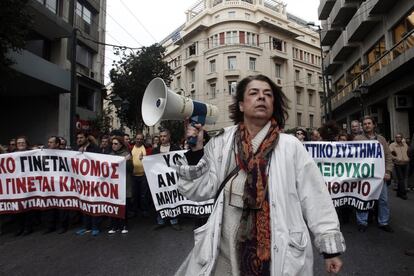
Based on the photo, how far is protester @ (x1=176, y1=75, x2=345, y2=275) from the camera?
165 cm

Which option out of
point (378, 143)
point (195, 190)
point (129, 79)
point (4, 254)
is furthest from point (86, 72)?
point (195, 190)

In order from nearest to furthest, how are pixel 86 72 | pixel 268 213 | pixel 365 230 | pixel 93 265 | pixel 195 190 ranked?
pixel 268 213 → pixel 195 190 → pixel 93 265 → pixel 365 230 → pixel 86 72

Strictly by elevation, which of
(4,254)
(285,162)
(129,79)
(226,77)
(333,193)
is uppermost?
(226,77)

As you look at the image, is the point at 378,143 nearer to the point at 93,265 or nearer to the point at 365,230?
the point at 365,230

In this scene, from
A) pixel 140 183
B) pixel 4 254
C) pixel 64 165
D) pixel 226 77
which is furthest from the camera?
pixel 226 77

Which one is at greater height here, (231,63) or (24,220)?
(231,63)

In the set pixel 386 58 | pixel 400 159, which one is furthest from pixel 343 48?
pixel 400 159

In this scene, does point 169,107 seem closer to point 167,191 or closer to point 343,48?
point 167,191

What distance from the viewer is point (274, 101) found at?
211cm

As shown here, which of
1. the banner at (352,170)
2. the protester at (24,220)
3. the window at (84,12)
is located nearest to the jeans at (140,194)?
the protester at (24,220)

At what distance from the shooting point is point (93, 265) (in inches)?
162

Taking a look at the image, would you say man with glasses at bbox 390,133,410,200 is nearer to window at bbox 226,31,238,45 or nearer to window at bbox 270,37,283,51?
window at bbox 226,31,238,45

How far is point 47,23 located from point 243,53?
2615cm

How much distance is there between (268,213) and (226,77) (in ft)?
123
